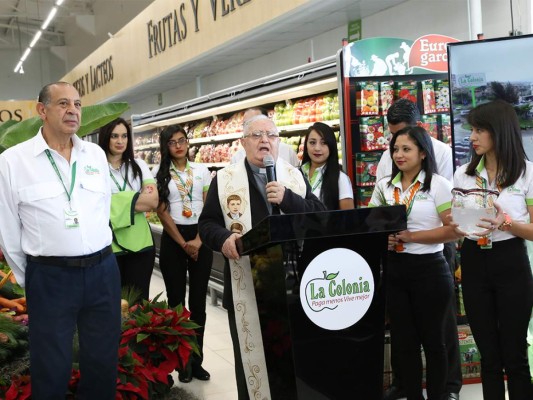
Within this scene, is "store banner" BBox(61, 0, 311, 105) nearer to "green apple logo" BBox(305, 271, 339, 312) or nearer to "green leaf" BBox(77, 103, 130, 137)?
"green leaf" BBox(77, 103, 130, 137)

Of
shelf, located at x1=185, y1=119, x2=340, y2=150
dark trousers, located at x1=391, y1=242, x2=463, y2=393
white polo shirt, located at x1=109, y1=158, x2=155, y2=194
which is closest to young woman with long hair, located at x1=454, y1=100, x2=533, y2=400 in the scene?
dark trousers, located at x1=391, y1=242, x2=463, y2=393

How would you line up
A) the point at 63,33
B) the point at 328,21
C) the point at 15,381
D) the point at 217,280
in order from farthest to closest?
the point at 63,33
the point at 328,21
the point at 217,280
the point at 15,381

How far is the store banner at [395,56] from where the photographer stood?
4555 millimetres

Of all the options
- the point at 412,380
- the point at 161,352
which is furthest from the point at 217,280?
the point at 412,380

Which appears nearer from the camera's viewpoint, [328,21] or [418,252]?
[418,252]

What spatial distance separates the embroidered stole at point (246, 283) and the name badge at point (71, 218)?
59cm

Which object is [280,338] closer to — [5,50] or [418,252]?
[418,252]

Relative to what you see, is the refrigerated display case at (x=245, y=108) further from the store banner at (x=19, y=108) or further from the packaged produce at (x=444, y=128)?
the store banner at (x=19, y=108)

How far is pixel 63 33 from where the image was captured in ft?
88.2

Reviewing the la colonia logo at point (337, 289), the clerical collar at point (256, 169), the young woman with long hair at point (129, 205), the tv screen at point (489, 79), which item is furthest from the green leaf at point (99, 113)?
the la colonia logo at point (337, 289)

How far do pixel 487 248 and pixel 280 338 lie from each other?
112 centimetres

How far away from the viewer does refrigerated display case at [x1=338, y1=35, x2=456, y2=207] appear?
4.55 meters

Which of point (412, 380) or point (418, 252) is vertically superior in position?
point (418, 252)

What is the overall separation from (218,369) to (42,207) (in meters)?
2.32
